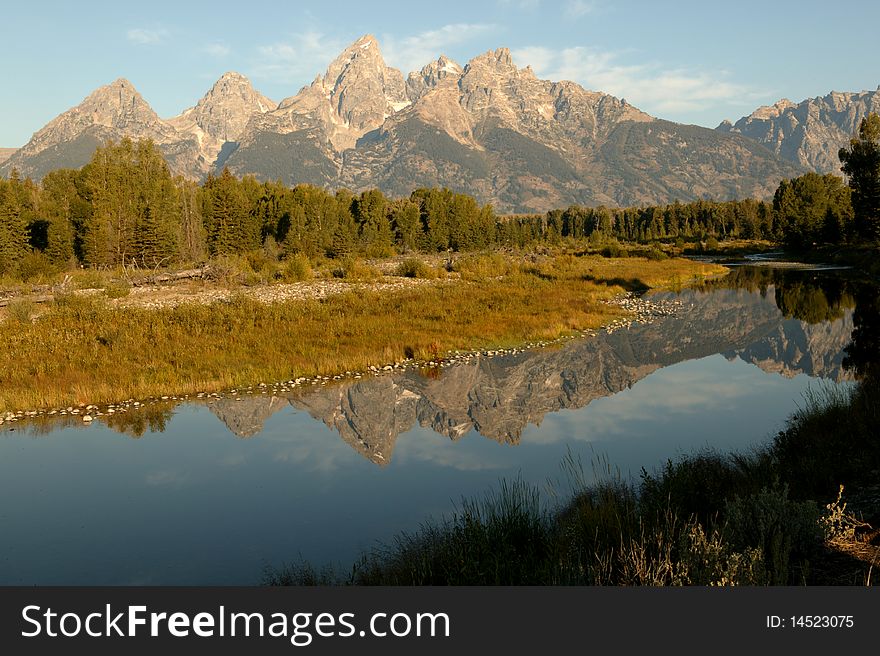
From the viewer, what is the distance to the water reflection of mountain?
1895cm

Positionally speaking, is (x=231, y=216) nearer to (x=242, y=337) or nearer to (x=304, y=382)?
(x=242, y=337)

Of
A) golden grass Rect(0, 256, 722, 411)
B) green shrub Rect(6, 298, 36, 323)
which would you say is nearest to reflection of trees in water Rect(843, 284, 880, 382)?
golden grass Rect(0, 256, 722, 411)

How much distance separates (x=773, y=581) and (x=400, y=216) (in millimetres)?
108971

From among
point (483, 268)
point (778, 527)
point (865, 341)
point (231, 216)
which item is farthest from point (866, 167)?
point (231, 216)

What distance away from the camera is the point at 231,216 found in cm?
8006

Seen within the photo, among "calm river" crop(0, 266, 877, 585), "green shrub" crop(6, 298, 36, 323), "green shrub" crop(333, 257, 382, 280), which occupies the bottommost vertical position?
"calm river" crop(0, 266, 877, 585)

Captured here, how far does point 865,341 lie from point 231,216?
73.0 meters

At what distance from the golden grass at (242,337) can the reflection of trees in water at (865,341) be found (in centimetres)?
1307

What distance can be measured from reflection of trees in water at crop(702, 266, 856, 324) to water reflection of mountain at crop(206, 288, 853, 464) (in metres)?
1.73

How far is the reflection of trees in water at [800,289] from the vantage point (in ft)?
129

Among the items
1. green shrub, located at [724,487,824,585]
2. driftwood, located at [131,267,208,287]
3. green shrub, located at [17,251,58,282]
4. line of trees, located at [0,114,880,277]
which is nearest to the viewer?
green shrub, located at [724,487,824,585]

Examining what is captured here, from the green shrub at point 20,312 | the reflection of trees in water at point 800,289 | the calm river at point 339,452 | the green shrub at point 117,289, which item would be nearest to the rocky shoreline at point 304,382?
the calm river at point 339,452

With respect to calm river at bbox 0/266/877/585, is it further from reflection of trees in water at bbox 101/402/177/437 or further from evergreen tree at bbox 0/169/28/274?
evergreen tree at bbox 0/169/28/274

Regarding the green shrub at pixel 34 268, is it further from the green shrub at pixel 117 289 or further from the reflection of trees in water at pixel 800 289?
the reflection of trees in water at pixel 800 289
